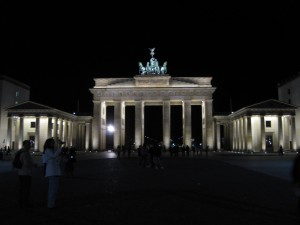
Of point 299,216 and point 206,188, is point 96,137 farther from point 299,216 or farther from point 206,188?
point 299,216

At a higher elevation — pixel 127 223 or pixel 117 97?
pixel 117 97

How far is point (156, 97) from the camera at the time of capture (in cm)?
7031

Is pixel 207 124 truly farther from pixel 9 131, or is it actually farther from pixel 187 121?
pixel 9 131

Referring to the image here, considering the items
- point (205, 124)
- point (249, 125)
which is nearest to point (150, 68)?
point (205, 124)

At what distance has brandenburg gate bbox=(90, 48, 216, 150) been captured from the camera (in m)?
70.0

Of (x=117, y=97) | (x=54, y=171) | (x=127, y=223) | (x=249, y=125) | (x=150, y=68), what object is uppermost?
(x=150, y=68)

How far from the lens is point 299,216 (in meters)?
8.93

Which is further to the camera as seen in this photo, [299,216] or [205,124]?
[205,124]

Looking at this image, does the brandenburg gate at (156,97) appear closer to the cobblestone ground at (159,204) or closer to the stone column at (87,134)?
the stone column at (87,134)

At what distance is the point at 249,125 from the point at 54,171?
5476 centimetres

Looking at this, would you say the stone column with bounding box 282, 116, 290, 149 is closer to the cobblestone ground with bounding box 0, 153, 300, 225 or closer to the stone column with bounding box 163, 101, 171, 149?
the stone column with bounding box 163, 101, 171, 149

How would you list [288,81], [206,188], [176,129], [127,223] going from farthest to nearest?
1. [176,129]
2. [288,81]
3. [206,188]
4. [127,223]

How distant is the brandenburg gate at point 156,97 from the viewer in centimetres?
7000

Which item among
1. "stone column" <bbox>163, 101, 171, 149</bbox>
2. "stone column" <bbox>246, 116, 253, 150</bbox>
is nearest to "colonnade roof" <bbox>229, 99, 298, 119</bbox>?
"stone column" <bbox>246, 116, 253, 150</bbox>
